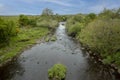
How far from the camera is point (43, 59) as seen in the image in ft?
149

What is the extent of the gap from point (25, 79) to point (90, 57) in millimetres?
21672

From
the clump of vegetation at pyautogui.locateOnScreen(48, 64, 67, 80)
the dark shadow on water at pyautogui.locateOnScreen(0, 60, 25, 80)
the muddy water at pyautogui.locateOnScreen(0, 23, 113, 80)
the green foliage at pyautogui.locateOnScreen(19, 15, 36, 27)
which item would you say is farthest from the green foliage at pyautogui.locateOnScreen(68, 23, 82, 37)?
the clump of vegetation at pyautogui.locateOnScreen(48, 64, 67, 80)

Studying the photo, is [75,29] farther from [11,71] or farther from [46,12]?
[11,71]

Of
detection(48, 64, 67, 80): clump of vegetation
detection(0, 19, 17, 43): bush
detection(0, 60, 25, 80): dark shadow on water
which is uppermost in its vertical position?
detection(0, 19, 17, 43): bush

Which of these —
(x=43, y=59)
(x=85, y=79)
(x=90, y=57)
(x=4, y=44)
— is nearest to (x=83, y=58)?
(x=90, y=57)

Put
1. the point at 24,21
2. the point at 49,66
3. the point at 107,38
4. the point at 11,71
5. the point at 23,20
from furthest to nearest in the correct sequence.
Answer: the point at 23,20 → the point at 24,21 → the point at 107,38 → the point at 49,66 → the point at 11,71

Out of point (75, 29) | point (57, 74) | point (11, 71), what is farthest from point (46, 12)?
point (57, 74)

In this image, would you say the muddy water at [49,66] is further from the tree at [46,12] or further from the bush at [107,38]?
the tree at [46,12]

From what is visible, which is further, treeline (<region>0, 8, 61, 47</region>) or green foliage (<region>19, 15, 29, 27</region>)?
green foliage (<region>19, 15, 29, 27</region>)

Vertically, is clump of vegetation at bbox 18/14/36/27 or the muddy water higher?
clump of vegetation at bbox 18/14/36/27

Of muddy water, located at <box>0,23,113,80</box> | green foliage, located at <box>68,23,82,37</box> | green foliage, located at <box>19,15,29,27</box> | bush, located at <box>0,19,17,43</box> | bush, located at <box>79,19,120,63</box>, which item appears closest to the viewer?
muddy water, located at <box>0,23,113,80</box>

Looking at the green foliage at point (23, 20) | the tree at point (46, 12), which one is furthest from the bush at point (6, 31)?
the tree at point (46, 12)

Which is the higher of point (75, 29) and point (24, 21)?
point (24, 21)

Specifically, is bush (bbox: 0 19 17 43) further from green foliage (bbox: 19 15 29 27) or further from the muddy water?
green foliage (bbox: 19 15 29 27)
